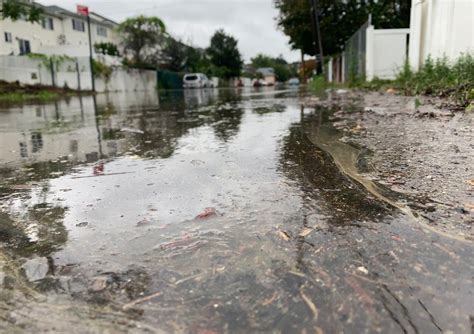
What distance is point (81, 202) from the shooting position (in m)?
2.47

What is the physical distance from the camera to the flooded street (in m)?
1.27

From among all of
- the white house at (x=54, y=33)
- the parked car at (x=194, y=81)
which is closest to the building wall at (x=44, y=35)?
the white house at (x=54, y=33)

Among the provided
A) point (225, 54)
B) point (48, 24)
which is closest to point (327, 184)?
point (48, 24)

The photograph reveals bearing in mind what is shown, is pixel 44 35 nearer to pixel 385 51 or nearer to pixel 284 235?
pixel 385 51

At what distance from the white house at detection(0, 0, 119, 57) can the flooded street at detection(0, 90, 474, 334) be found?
101 feet

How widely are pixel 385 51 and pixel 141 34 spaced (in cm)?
2746

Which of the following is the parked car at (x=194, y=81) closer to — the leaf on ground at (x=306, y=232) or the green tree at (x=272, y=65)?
the leaf on ground at (x=306, y=232)

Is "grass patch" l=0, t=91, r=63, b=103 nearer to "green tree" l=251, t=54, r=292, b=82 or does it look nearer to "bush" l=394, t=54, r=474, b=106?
"bush" l=394, t=54, r=474, b=106

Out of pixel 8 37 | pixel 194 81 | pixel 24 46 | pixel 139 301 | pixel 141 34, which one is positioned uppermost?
pixel 141 34

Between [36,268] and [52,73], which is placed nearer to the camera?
[36,268]

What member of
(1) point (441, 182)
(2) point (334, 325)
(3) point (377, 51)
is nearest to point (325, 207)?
(1) point (441, 182)

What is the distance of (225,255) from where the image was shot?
168 cm

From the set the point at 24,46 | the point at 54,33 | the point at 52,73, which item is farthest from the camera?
the point at 54,33

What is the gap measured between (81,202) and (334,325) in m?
1.80
